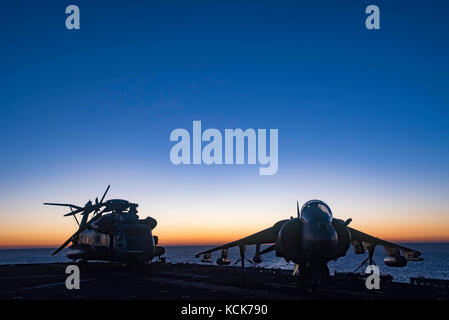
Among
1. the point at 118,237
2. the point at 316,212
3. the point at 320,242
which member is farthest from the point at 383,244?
the point at 118,237

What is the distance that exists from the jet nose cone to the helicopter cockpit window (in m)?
0.48

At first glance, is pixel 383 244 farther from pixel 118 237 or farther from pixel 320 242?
pixel 118 237

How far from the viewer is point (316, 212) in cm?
1792

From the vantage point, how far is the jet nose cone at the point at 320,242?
16.6m

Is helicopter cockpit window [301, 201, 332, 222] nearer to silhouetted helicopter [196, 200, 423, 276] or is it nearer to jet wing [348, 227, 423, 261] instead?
silhouetted helicopter [196, 200, 423, 276]

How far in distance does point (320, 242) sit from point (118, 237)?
25820 millimetres

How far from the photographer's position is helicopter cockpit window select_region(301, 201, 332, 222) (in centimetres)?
1758

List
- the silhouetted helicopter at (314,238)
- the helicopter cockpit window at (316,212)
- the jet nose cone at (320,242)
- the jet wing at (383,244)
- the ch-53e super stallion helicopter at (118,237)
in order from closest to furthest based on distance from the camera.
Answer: the jet nose cone at (320,242) < the silhouetted helicopter at (314,238) < the helicopter cockpit window at (316,212) < the jet wing at (383,244) < the ch-53e super stallion helicopter at (118,237)

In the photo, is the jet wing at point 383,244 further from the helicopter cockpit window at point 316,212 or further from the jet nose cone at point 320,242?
the jet nose cone at point 320,242

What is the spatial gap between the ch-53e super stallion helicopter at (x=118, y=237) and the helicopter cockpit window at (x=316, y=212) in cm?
2208

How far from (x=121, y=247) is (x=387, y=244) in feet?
80.1

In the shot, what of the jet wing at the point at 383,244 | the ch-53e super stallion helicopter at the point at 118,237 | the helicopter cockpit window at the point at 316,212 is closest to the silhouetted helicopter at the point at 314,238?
the helicopter cockpit window at the point at 316,212
